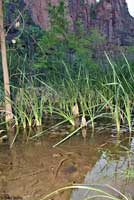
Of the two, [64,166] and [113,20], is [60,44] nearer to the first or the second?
[64,166]

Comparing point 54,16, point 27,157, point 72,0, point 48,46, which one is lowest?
point 27,157

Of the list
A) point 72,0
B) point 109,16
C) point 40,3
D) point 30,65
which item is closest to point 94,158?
point 30,65

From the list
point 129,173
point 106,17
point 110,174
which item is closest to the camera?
point 129,173

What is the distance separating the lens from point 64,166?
9.46 ft

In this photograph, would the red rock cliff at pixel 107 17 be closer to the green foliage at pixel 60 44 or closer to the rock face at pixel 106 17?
the rock face at pixel 106 17

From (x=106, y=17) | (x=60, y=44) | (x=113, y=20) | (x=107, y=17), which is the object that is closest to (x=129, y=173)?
(x=60, y=44)

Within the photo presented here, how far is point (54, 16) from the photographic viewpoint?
1025cm

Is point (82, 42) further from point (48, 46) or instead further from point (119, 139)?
point (119, 139)

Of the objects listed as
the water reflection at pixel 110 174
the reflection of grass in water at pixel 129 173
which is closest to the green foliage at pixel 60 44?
the water reflection at pixel 110 174

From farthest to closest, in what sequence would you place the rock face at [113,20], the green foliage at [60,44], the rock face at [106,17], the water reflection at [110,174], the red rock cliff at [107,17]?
the rock face at [113,20] < the rock face at [106,17] < the red rock cliff at [107,17] < the green foliage at [60,44] < the water reflection at [110,174]

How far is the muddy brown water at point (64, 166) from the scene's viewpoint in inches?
93.7

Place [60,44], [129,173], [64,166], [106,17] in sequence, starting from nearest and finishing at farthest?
[129,173]
[64,166]
[60,44]
[106,17]

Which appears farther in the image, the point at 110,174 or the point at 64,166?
the point at 64,166

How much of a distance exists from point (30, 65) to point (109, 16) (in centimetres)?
3218
